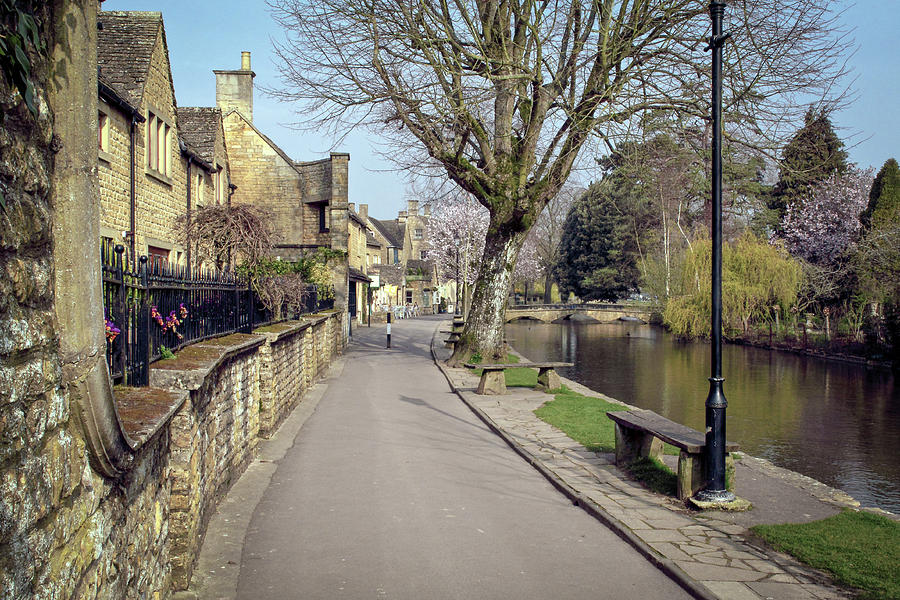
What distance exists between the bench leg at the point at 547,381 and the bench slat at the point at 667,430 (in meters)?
6.71

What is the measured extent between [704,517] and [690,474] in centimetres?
61

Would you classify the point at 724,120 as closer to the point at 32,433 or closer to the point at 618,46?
the point at 618,46

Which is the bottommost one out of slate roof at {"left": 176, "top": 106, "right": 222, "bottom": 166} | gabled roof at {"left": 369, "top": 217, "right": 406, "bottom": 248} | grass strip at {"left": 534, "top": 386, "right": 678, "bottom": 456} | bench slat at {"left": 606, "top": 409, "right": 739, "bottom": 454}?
grass strip at {"left": 534, "top": 386, "right": 678, "bottom": 456}

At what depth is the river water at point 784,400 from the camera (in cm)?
1310

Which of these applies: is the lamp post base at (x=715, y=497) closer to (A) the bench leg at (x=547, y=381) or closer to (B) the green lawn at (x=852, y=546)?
(B) the green lawn at (x=852, y=546)

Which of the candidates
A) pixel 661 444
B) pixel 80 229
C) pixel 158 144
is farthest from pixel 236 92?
pixel 80 229

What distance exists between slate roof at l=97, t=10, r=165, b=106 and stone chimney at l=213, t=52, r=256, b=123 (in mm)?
10823

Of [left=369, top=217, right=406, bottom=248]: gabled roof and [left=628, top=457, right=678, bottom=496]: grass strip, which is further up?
[left=369, top=217, right=406, bottom=248]: gabled roof

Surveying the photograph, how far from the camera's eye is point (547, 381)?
55.5 ft

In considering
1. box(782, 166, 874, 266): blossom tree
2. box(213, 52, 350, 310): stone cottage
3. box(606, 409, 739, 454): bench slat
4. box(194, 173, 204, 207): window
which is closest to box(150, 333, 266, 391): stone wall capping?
box(606, 409, 739, 454): bench slat

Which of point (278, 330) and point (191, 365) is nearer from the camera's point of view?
point (191, 365)

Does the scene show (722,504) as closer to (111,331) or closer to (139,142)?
(111,331)

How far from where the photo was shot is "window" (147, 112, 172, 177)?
1703cm

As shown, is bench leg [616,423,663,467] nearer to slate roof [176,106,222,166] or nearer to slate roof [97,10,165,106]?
slate roof [97,10,165,106]
